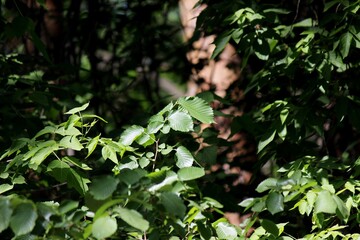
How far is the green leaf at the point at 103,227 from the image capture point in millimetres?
1292

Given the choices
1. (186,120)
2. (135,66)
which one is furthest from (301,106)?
(135,66)

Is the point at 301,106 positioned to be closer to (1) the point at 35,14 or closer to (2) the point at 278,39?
(2) the point at 278,39

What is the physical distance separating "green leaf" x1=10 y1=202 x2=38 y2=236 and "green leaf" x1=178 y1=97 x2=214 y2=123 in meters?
0.67

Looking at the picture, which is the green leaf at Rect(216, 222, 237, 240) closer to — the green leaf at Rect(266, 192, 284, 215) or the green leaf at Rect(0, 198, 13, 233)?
the green leaf at Rect(266, 192, 284, 215)

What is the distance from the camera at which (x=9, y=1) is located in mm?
3727

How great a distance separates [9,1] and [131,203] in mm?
2676

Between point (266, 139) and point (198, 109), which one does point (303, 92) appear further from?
point (198, 109)

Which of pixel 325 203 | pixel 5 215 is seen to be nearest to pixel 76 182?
pixel 5 215

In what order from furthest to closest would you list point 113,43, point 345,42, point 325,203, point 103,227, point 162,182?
1. point 113,43
2. point 345,42
3. point 325,203
4. point 162,182
5. point 103,227

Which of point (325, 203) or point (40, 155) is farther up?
point (40, 155)

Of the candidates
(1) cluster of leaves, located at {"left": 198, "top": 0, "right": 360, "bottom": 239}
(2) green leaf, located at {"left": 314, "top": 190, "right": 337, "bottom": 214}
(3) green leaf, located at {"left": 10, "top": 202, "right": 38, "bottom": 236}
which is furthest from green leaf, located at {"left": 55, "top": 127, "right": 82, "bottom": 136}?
(2) green leaf, located at {"left": 314, "top": 190, "right": 337, "bottom": 214}

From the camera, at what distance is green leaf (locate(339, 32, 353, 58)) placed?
2.26 meters

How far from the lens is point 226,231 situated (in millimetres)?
1793

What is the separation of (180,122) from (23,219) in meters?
0.66
